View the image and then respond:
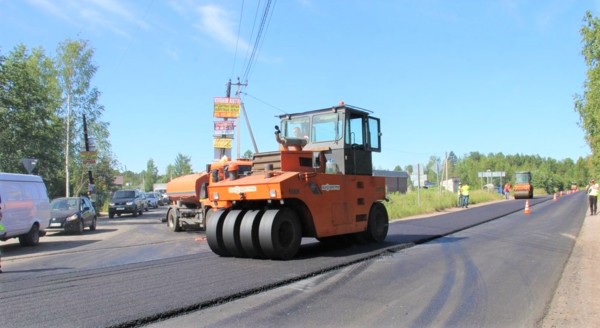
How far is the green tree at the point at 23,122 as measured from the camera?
25.0 meters

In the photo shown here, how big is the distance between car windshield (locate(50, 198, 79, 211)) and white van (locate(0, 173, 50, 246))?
12.8 feet

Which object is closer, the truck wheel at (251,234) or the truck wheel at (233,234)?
the truck wheel at (251,234)

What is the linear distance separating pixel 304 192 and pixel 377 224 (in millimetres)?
3561

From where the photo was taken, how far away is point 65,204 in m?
19.8

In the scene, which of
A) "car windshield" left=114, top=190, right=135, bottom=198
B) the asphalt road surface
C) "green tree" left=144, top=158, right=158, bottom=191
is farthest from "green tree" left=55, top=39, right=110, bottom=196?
"green tree" left=144, top=158, right=158, bottom=191

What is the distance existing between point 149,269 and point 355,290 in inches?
151


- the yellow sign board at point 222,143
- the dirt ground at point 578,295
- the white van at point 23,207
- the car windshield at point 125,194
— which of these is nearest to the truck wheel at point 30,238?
the white van at point 23,207

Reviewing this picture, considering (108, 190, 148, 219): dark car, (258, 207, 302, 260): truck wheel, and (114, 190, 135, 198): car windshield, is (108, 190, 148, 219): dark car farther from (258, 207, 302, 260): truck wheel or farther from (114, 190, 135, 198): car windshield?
(258, 207, 302, 260): truck wheel

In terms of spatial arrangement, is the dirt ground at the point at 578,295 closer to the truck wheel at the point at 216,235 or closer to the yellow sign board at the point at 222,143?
the truck wheel at the point at 216,235

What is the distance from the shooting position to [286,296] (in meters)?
6.49

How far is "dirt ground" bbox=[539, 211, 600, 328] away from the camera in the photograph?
5547mm

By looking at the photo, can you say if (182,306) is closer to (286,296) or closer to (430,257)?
(286,296)

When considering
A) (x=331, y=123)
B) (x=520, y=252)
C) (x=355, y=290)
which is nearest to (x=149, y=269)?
(x=355, y=290)

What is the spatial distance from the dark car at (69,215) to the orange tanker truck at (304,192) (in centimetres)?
1108
